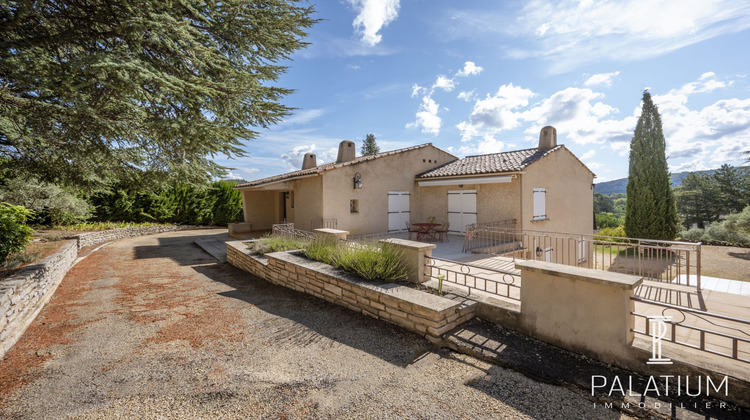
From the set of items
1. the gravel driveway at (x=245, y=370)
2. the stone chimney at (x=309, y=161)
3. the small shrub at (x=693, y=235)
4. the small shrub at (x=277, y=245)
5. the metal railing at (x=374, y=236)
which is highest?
the stone chimney at (x=309, y=161)

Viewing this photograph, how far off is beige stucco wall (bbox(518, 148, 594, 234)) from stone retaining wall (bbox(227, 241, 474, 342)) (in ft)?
33.5

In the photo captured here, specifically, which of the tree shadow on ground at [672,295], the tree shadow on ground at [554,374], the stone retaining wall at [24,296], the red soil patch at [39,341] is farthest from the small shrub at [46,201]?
the tree shadow on ground at [672,295]

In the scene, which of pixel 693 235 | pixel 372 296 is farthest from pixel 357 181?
pixel 693 235

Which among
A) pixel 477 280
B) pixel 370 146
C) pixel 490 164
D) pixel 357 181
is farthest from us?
pixel 370 146

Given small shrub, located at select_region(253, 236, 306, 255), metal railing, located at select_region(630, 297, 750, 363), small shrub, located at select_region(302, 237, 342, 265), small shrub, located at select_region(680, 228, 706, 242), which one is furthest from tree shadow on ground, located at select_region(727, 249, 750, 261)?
small shrub, located at select_region(253, 236, 306, 255)

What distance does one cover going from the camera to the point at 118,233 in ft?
57.1

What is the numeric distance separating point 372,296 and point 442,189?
11.9 metres

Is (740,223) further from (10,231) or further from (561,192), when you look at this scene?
(10,231)

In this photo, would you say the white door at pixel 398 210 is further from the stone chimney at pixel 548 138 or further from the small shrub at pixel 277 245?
the stone chimney at pixel 548 138

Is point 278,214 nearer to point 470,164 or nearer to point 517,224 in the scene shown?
point 470,164

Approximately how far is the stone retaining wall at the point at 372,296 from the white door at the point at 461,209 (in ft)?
32.2

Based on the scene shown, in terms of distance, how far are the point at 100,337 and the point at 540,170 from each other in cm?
1648

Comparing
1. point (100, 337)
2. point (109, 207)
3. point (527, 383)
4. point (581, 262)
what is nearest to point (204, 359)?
point (100, 337)

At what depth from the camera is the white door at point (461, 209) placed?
1523 cm
